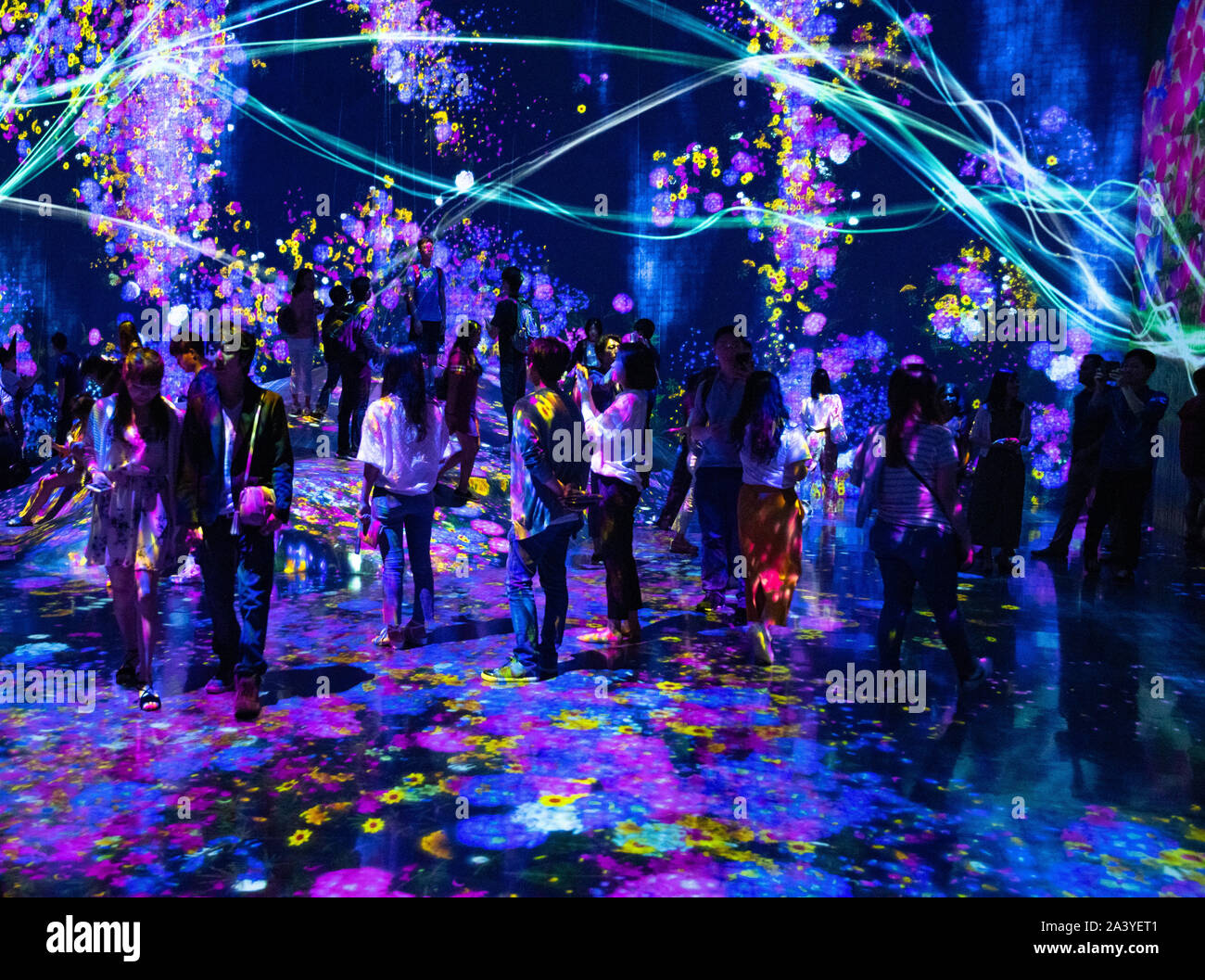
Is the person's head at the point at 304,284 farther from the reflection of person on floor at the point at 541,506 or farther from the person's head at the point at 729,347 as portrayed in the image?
the reflection of person on floor at the point at 541,506

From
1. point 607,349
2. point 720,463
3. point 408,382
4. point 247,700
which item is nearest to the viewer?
point 247,700

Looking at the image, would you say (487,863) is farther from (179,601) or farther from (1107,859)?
(179,601)

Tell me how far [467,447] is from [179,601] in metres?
2.88

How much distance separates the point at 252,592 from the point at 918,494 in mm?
3002

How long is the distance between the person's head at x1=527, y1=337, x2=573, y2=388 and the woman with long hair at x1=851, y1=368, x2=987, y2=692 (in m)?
1.55

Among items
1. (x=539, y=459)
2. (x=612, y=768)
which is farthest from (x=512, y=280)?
(x=612, y=768)

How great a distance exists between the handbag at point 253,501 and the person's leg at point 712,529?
2.72 meters

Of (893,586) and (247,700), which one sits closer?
(247,700)

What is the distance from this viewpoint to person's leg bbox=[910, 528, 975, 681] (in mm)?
4688

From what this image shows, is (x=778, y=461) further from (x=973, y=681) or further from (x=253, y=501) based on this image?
(x=253, y=501)

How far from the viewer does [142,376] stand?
4.44 metres

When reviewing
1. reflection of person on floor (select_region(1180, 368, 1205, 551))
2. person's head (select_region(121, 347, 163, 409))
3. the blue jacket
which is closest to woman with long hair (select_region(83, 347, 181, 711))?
person's head (select_region(121, 347, 163, 409))

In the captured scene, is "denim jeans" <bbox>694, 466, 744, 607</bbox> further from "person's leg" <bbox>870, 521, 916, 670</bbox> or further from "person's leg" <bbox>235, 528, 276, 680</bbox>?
"person's leg" <bbox>235, 528, 276, 680</bbox>

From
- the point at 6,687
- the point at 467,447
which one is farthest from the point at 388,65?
the point at 6,687
